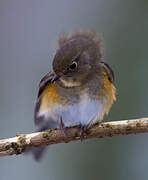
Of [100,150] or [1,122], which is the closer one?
[100,150]

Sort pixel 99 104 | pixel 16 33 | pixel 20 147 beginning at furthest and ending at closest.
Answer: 1. pixel 16 33
2. pixel 99 104
3. pixel 20 147

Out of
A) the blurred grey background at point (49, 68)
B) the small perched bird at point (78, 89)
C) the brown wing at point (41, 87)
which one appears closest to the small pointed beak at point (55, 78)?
the small perched bird at point (78, 89)

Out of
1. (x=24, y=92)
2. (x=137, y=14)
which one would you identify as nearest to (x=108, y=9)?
(x=137, y=14)

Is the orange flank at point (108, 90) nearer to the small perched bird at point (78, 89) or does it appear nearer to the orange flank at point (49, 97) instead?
the small perched bird at point (78, 89)

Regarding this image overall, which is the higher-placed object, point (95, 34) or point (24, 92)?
point (95, 34)

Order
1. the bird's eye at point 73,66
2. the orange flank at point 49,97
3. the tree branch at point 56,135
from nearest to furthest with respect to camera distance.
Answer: the tree branch at point 56,135 < the bird's eye at point 73,66 < the orange flank at point 49,97

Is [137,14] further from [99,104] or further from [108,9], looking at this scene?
[99,104]

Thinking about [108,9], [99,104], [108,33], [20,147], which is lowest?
[20,147]
